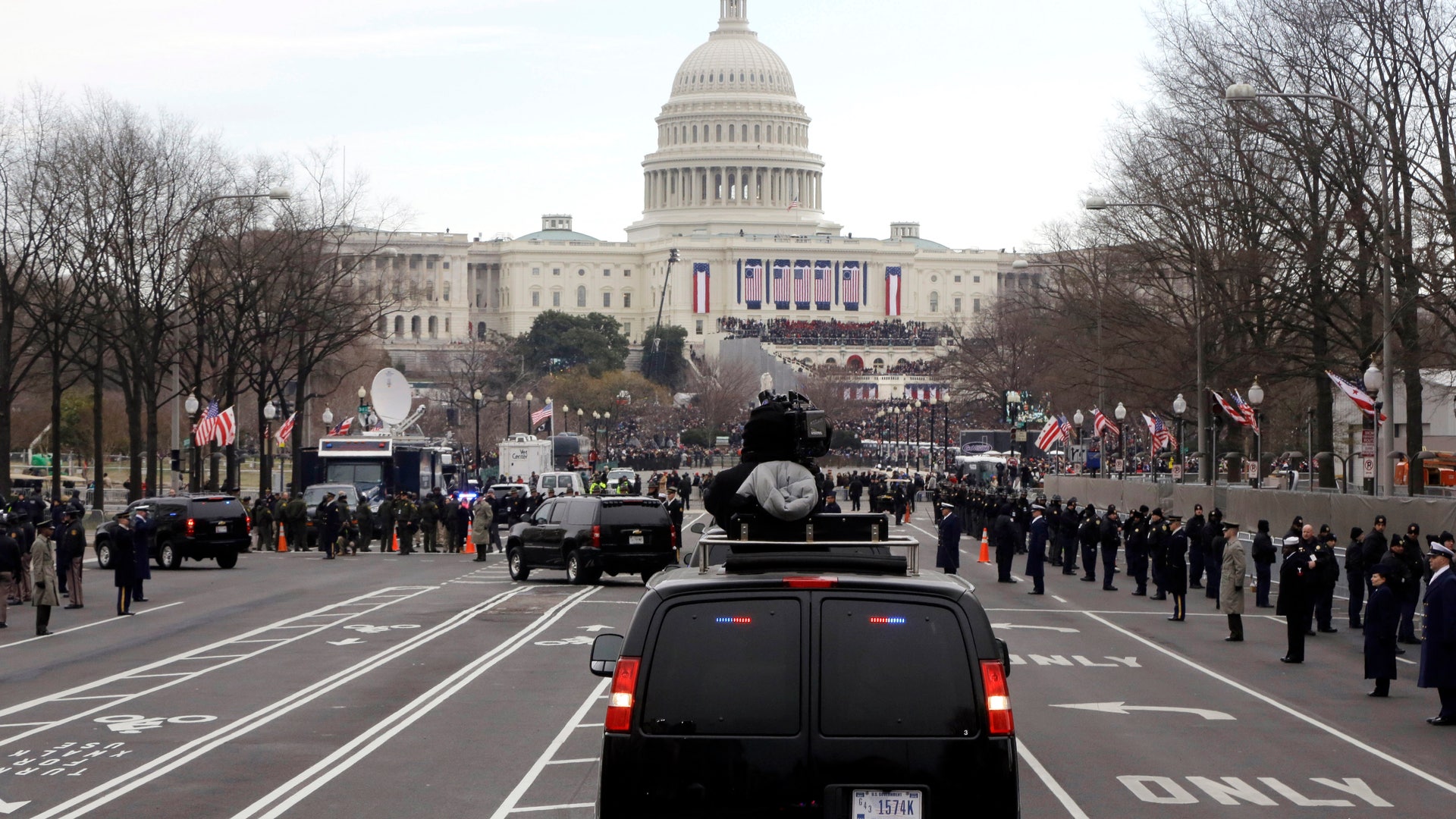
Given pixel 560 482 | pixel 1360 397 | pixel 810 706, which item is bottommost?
pixel 810 706

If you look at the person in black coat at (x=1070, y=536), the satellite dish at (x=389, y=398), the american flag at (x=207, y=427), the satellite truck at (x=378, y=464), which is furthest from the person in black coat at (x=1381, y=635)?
the satellite dish at (x=389, y=398)

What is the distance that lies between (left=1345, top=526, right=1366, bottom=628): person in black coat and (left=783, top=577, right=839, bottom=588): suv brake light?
59.2ft

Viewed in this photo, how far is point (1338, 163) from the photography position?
38.3m

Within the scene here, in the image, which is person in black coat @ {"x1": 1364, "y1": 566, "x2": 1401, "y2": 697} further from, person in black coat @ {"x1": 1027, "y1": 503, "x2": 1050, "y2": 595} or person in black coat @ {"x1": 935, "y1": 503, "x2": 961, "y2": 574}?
person in black coat @ {"x1": 935, "y1": 503, "x2": 961, "y2": 574}

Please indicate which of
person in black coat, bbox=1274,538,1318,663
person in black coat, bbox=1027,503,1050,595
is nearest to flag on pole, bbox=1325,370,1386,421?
person in black coat, bbox=1027,503,1050,595

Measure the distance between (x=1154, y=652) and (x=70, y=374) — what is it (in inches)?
3047

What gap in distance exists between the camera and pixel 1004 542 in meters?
33.8

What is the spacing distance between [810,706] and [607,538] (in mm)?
24150

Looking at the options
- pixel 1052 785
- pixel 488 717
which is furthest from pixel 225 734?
pixel 1052 785

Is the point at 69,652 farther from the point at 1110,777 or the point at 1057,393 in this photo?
the point at 1057,393

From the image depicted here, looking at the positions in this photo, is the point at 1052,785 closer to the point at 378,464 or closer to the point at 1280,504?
the point at 1280,504

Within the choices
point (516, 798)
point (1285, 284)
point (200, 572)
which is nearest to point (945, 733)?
point (516, 798)

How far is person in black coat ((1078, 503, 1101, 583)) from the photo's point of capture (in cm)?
3509

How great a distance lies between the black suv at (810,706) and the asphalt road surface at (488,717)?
13.9ft
